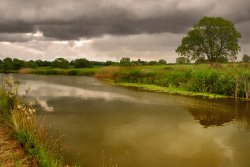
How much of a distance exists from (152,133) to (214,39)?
4297cm

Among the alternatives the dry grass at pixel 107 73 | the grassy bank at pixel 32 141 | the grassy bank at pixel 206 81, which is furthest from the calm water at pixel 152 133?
the dry grass at pixel 107 73

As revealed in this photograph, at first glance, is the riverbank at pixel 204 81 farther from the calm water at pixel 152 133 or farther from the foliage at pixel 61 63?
the foliage at pixel 61 63

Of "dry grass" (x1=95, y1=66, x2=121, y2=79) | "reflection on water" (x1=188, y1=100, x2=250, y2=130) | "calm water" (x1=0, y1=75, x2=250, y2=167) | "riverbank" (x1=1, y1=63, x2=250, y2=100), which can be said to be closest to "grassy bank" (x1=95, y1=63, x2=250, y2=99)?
"riverbank" (x1=1, y1=63, x2=250, y2=100)

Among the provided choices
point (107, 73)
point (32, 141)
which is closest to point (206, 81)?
point (32, 141)

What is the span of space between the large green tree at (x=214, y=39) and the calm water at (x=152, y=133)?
34.5 m

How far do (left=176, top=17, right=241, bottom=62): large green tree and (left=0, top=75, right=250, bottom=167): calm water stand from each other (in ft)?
113

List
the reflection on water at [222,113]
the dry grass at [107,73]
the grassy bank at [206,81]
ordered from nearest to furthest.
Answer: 1. the reflection on water at [222,113]
2. the grassy bank at [206,81]
3. the dry grass at [107,73]

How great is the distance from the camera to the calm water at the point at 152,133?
8195mm

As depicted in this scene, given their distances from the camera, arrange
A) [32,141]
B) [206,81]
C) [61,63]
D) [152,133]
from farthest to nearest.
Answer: [61,63] → [206,81] → [152,133] → [32,141]

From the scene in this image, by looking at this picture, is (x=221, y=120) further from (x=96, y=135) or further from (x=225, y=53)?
(x=225, y=53)

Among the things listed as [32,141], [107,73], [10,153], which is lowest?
[10,153]

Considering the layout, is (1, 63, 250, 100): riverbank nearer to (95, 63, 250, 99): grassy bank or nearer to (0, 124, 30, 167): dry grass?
(95, 63, 250, 99): grassy bank

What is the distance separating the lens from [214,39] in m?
50.5

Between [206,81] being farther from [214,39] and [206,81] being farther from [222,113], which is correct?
[214,39]
